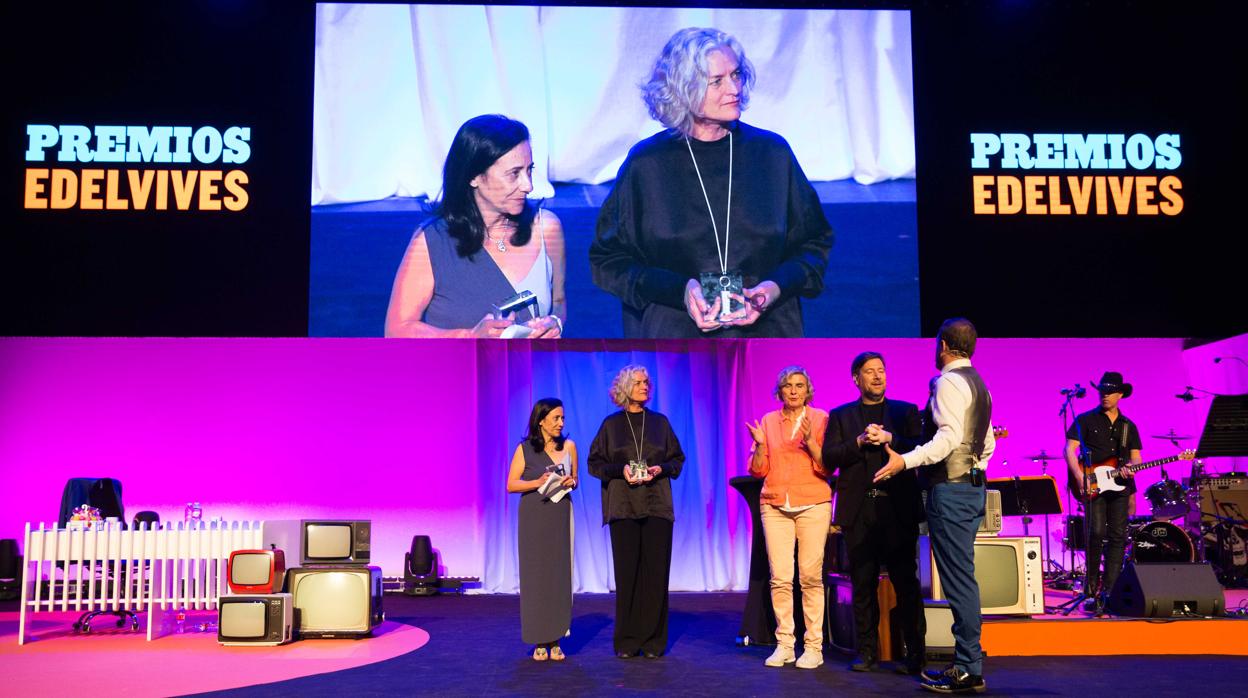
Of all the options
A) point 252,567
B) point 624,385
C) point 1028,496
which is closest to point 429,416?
point 252,567

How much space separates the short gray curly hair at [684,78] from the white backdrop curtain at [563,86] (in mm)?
81

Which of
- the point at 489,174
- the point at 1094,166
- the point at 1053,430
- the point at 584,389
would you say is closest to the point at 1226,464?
the point at 1053,430

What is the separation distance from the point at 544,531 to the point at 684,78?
172 inches

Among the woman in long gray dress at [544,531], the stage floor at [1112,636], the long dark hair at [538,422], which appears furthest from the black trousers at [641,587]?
the stage floor at [1112,636]

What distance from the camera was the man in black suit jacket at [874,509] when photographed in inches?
191

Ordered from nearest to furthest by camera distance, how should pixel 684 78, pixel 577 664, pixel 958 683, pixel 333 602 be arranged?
pixel 958 683 → pixel 577 664 → pixel 333 602 → pixel 684 78

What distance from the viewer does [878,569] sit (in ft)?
16.5

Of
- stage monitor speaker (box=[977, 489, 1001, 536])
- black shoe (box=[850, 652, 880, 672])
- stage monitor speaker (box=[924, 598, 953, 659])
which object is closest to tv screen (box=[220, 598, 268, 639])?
black shoe (box=[850, 652, 880, 672])

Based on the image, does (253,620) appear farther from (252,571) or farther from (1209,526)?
(1209,526)

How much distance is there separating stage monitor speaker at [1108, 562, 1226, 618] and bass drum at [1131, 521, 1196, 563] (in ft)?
2.85

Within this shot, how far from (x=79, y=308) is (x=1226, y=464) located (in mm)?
9535

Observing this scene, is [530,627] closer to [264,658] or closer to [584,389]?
[264,658]

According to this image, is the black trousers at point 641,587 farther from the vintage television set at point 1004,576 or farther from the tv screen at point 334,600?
the tv screen at point 334,600

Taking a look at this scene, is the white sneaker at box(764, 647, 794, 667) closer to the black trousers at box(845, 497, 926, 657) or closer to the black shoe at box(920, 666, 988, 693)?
the black trousers at box(845, 497, 926, 657)
